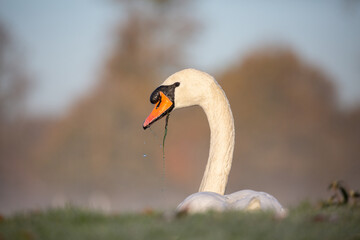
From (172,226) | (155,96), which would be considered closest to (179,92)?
(155,96)

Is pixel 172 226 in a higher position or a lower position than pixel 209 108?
lower

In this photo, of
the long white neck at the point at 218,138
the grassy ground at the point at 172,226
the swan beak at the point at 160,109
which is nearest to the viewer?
the grassy ground at the point at 172,226

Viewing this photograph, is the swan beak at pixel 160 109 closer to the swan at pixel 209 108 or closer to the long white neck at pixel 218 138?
the swan at pixel 209 108

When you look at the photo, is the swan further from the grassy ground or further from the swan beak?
the grassy ground

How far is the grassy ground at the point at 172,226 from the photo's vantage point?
285 centimetres

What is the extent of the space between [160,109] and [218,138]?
0.63m

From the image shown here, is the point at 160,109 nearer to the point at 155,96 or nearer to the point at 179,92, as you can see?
the point at 155,96

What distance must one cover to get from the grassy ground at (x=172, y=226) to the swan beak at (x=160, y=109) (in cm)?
138

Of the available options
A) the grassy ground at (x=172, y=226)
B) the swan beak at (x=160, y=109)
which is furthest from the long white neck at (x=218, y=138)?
the grassy ground at (x=172, y=226)

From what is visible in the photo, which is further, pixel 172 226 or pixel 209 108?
pixel 209 108

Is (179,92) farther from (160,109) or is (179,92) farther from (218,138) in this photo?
(218,138)

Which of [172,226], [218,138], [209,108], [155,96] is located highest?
[155,96]

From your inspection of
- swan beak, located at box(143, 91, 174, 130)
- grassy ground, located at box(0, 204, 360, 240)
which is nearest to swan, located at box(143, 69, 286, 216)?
swan beak, located at box(143, 91, 174, 130)

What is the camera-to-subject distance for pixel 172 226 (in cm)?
302
